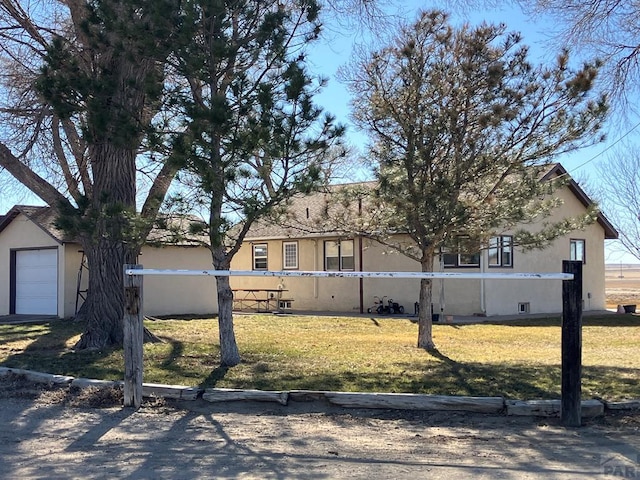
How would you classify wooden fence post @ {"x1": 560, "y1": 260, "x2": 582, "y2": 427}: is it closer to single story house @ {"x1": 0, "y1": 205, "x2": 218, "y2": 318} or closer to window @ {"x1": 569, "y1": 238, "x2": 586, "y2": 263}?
single story house @ {"x1": 0, "y1": 205, "x2": 218, "y2": 318}

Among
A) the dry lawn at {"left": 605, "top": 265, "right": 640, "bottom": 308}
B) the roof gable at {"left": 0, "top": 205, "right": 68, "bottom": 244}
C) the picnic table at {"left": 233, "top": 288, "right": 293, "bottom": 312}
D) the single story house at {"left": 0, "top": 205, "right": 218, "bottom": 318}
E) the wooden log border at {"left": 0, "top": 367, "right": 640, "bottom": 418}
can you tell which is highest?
the roof gable at {"left": 0, "top": 205, "right": 68, "bottom": 244}

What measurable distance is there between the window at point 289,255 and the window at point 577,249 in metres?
10.3

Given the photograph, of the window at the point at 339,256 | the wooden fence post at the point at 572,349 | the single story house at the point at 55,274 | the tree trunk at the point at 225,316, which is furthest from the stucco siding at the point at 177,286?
the wooden fence post at the point at 572,349

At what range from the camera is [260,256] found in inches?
1086

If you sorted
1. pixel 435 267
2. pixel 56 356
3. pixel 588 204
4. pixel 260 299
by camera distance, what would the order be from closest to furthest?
pixel 56 356 < pixel 435 267 < pixel 588 204 < pixel 260 299

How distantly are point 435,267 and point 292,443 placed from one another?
16124 millimetres

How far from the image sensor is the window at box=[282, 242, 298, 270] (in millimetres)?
26406

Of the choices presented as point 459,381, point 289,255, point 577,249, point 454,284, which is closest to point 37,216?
point 289,255

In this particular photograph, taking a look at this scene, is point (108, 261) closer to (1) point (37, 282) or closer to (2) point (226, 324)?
(2) point (226, 324)

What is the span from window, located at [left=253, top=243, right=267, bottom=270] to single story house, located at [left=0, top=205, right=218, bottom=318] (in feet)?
14.0

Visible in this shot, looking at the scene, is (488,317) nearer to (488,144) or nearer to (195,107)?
(488,144)

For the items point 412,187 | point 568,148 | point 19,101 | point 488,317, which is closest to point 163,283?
point 19,101

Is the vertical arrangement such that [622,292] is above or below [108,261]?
below

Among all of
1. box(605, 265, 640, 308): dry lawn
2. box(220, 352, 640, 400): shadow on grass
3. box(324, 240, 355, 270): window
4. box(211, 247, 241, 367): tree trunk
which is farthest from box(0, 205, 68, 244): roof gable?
box(605, 265, 640, 308): dry lawn
